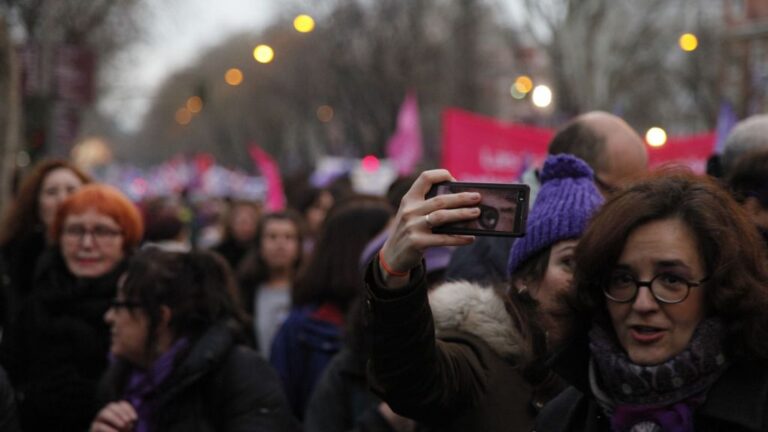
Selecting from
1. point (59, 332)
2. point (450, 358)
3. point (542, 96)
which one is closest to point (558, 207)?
point (450, 358)

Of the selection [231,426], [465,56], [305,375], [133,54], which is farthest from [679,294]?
[465,56]

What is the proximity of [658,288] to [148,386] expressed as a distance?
81.6 inches

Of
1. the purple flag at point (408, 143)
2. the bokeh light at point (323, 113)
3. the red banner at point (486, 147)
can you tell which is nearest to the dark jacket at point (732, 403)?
the red banner at point (486, 147)

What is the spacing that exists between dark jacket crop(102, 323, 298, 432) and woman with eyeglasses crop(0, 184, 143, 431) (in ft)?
1.78

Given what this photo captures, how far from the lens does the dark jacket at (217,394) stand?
415cm

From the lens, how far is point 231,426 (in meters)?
4.18

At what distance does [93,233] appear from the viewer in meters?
5.49

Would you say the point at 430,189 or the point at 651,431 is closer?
the point at 651,431

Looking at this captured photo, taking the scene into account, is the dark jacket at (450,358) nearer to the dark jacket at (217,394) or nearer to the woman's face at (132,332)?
the dark jacket at (217,394)

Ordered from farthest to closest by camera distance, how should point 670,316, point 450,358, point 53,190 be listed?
point 53,190
point 450,358
point 670,316

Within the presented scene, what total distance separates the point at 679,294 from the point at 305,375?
3088 mm

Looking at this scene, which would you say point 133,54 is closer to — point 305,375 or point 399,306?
point 305,375

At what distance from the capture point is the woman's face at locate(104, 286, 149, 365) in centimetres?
430

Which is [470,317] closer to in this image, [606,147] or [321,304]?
[606,147]
